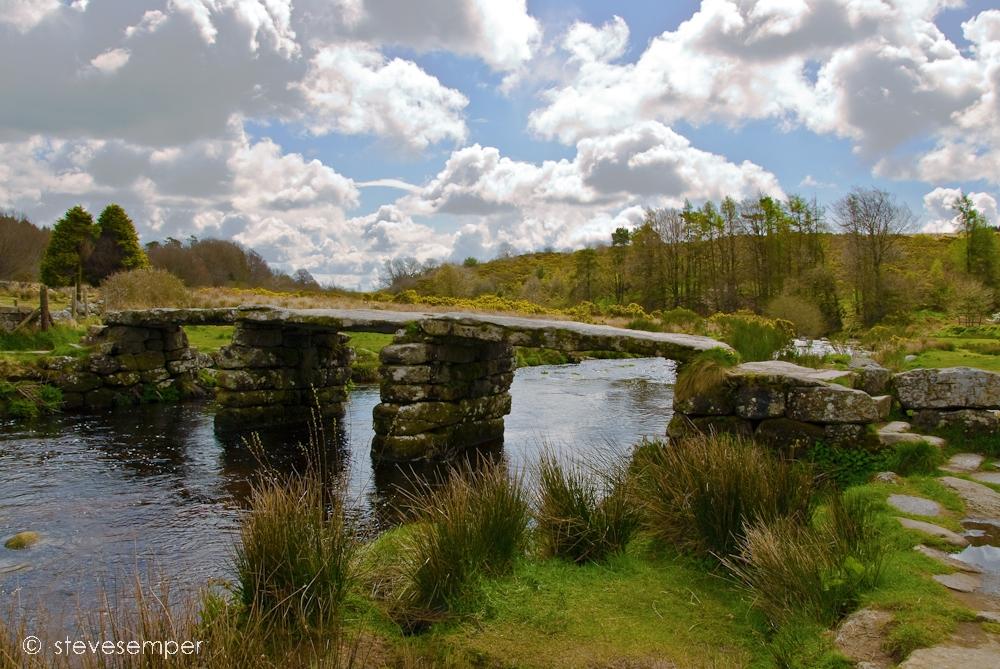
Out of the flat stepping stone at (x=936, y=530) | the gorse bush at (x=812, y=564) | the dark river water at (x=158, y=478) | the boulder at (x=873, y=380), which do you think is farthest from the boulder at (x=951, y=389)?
the dark river water at (x=158, y=478)

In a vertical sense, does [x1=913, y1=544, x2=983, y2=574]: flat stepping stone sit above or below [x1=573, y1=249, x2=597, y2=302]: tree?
below

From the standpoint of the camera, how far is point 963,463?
6562 millimetres

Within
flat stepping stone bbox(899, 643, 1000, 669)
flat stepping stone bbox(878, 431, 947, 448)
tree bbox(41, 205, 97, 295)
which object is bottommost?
flat stepping stone bbox(899, 643, 1000, 669)

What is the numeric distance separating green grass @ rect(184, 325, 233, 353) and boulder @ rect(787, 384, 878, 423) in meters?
17.0

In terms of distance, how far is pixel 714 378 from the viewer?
7.35 m

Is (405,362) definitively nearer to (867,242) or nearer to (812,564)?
(812,564)

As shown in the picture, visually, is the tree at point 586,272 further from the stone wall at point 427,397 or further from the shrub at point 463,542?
the shrub at point 463,542

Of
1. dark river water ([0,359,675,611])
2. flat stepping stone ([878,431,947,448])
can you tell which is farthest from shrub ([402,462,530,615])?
flat stepping stone ([878,431,947,448])

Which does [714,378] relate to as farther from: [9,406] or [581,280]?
[581,280]

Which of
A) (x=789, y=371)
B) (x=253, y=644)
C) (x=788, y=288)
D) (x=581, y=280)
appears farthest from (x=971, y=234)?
(x=253, y=644)

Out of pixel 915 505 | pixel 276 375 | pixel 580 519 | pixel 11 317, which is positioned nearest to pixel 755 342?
pixel 915 505

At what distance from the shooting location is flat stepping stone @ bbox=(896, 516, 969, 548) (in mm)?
4625

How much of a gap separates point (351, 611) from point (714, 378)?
15.5 ft

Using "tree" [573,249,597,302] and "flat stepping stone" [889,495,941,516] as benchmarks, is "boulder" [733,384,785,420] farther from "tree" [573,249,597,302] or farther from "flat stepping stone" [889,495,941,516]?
"tree" [573,249,597,302]
